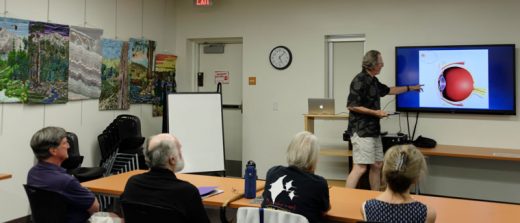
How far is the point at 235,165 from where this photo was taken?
6863 mm

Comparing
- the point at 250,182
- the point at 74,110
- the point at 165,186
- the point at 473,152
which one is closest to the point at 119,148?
the point at 74,110

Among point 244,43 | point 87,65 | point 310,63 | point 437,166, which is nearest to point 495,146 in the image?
point 437,166

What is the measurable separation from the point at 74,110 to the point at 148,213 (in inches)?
134

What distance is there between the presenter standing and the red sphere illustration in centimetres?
121

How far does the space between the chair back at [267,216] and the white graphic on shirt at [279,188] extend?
9.3 inches

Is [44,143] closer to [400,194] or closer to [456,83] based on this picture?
[400,194]

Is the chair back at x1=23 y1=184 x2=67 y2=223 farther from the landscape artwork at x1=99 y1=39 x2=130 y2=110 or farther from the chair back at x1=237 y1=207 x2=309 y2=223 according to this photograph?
the landscape artwork at x1=99 y1=39 x2=130 y2=110

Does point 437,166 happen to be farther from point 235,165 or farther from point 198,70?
point 198,70

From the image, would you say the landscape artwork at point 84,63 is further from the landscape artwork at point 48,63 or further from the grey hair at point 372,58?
the grey hair at point 372,58

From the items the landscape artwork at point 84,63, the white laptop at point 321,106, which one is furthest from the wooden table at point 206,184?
the white laptop at point 321,106

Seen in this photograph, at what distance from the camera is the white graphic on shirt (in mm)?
2373

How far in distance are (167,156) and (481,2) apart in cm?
436

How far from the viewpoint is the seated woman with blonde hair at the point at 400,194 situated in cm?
211

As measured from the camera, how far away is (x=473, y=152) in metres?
4.86
